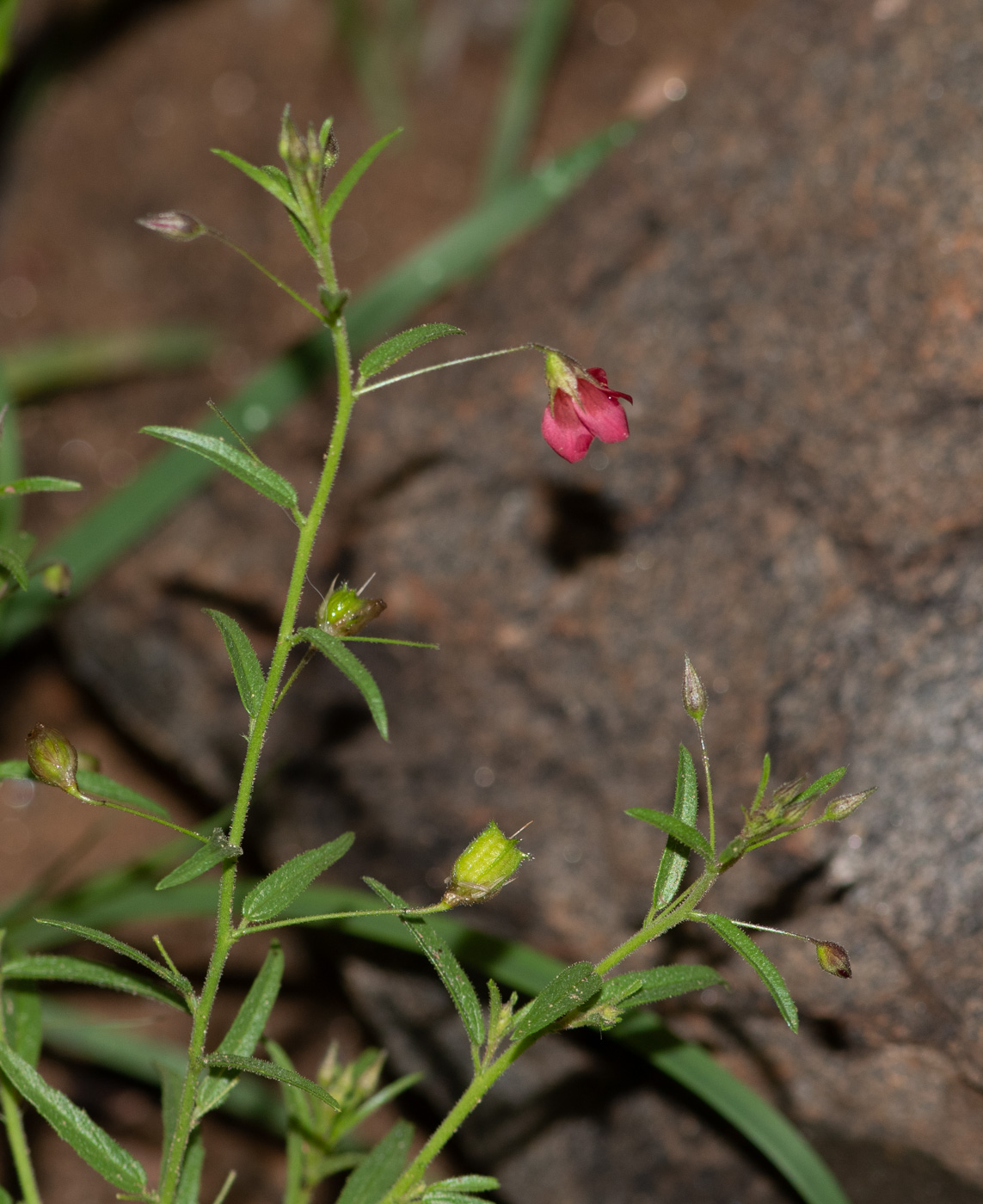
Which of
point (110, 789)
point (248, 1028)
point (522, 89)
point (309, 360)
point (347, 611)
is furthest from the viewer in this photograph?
point (522, 89)

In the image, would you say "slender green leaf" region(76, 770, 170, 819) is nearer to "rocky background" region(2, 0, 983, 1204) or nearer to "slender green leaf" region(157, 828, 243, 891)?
"slender green leaf" region(157, 828, 243, 891)

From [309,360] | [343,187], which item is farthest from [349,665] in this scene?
[309,360]

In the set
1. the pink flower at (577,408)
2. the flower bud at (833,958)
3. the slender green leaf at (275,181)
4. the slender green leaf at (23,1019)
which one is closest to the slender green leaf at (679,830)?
the flower bud at (833,958)

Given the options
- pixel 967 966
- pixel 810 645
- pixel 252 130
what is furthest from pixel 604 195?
pixel 967 966

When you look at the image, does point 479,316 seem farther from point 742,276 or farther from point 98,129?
point 98,129

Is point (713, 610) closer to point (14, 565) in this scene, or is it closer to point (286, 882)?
point (286, 882)

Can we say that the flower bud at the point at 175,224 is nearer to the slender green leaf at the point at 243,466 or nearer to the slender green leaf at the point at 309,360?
the slender green leaf at the point at 243,466
